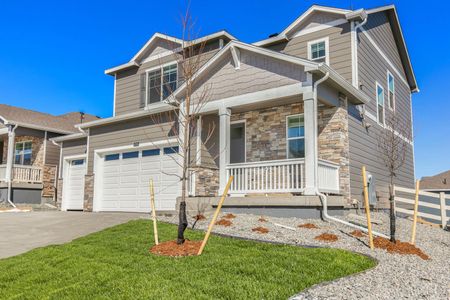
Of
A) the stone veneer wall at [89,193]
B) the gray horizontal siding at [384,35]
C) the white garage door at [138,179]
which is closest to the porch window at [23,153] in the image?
the stone veneer wall at [89,193]

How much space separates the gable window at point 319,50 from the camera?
12.7m

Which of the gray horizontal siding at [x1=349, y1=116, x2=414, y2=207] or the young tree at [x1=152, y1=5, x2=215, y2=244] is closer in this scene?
the young tree at [x1=152, y1=5, x2=215, y2=244]

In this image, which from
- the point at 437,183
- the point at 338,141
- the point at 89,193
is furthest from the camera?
the point at 437,183

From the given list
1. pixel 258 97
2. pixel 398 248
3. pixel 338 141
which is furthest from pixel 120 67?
pixel 398 248

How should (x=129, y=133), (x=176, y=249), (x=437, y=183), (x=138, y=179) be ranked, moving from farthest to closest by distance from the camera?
(x=437, y=183) → (x=129, y=133) → (x=138, y=179) → (x=176, y=249)

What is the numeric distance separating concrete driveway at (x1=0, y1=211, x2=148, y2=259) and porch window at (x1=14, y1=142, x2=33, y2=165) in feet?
32.2

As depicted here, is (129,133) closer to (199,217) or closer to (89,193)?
(89,193)

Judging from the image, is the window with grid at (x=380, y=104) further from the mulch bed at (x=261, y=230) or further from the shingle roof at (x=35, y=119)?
the shingle roof at (x=35, y=119)

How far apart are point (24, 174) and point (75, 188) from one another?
409 centimetres

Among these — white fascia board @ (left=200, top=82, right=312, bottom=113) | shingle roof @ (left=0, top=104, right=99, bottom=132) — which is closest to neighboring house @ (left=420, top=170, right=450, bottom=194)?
white fascia board @ (left=200, top=82, right=312, bottom=113)

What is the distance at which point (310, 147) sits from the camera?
9.38m

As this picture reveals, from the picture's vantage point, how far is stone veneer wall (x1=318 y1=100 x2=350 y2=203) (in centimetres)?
1089

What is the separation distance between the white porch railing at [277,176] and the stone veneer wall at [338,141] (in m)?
0.40

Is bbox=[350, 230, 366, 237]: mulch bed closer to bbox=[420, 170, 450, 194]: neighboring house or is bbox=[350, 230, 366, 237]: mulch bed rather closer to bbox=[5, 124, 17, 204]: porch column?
bbox=[5, 124, 17, 204]: porch column
